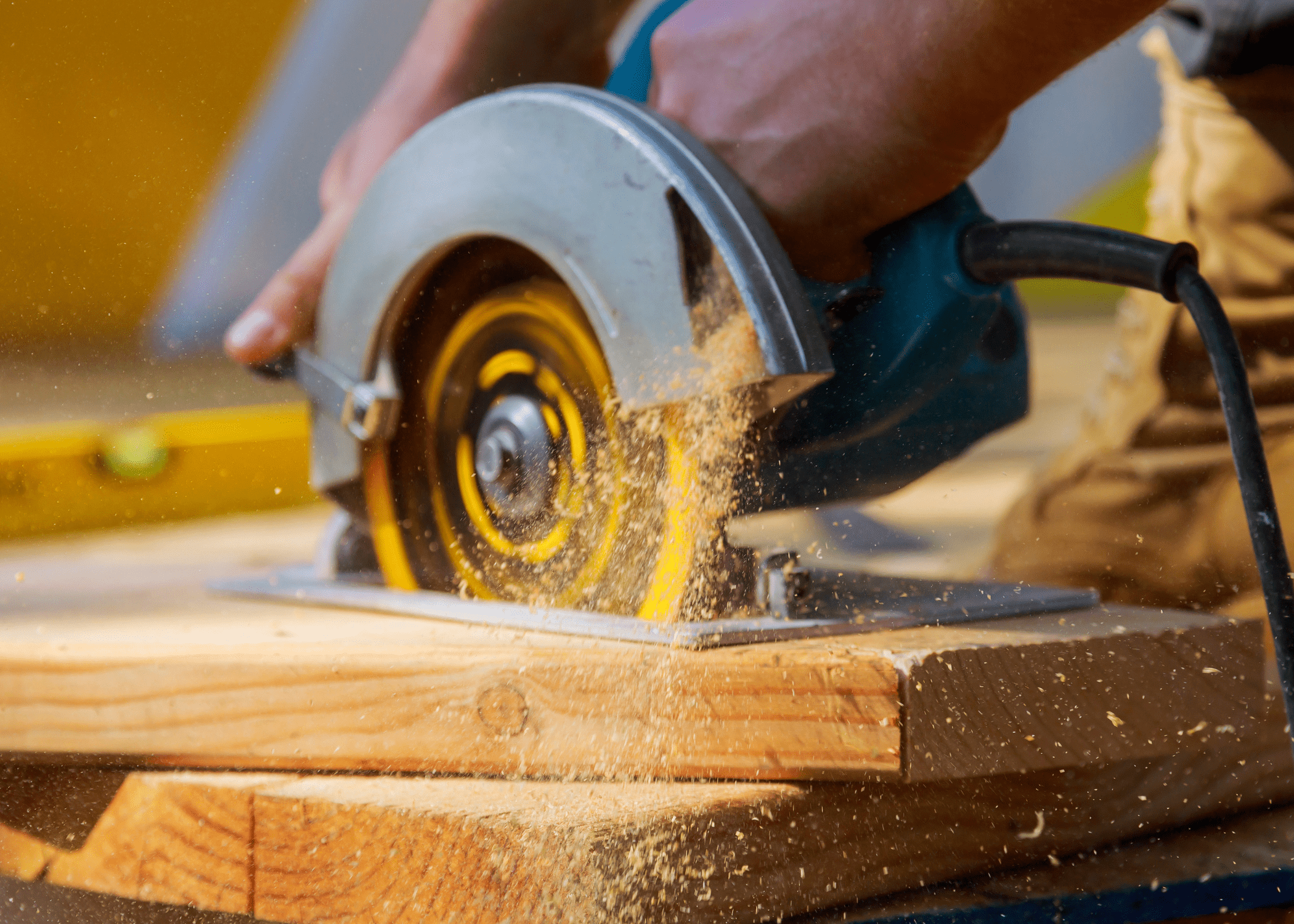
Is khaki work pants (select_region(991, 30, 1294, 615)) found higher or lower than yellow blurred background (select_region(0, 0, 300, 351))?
lower

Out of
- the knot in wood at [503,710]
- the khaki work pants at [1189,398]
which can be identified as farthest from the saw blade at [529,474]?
the khaki work pants at [1189,398]

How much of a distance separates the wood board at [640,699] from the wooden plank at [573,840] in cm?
2

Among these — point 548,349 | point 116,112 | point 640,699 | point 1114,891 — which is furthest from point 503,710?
point 116,112

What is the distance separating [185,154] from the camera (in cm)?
108

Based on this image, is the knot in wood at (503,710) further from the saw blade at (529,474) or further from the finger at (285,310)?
the finger at (285,310)

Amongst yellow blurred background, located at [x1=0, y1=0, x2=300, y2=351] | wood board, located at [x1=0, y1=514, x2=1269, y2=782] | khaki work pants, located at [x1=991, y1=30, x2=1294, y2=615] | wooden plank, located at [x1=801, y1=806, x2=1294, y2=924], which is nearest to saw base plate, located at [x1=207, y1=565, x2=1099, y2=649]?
wood board, located at [x1=0, y1=514, x2=1269, y2=782]

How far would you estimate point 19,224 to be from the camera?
6.93 ft

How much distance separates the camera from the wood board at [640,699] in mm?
662

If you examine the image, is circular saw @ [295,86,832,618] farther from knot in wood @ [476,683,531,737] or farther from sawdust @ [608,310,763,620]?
knot in wood @ [476,683,531,737]

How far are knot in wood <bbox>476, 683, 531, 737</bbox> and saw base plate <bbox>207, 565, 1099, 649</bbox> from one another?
2.8 inches

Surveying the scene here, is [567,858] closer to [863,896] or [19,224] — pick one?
[863,896]

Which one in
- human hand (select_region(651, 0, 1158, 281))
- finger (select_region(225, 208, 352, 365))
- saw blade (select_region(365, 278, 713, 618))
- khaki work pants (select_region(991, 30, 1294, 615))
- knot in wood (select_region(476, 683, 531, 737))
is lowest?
khaki work pants (select_region(991, 30, 1294, 615))

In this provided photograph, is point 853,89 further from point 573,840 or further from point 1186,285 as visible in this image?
point 573,840

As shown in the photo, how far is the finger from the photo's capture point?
1.00 m
